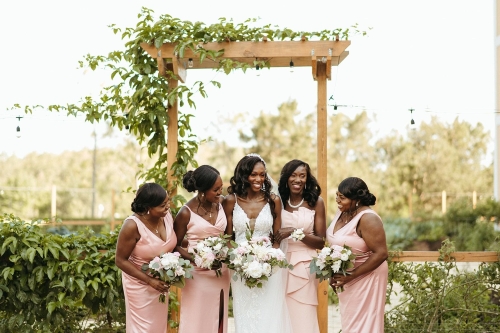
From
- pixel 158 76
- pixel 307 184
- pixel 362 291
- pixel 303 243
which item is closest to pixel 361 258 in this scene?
pixel 362 291

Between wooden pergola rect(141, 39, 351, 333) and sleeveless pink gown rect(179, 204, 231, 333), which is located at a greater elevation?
wooden pergola rect(141, 39, 351, 333)

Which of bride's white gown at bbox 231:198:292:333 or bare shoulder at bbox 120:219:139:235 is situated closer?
bare shoulder at bbox 120:219:139:235

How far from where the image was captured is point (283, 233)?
5.45 m

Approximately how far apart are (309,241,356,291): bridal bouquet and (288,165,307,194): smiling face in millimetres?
625

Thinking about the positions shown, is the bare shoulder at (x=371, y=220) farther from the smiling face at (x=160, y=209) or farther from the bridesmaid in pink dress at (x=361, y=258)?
the smiling face at (x=160, y=209)

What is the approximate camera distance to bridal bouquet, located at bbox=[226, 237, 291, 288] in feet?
16.5

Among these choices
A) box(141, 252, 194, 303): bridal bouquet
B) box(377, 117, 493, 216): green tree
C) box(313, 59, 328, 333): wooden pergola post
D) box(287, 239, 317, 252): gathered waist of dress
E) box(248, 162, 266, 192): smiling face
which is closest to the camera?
box(141, 252, 194, 303): bridal bouquet

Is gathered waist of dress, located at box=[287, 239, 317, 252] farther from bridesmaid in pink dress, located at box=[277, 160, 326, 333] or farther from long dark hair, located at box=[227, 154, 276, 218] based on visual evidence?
long dark hair, located at box=[227, 154, 276, 218]

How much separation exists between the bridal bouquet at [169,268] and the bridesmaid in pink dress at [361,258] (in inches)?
45.9

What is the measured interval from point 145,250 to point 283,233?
113 cm

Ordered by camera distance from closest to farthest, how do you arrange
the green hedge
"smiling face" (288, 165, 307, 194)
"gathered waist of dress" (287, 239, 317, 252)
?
1. "smiling face" (288, 165, 307, 194)
2. "gathered waist of dress" (287, 239, 317, 252)
3. the green hedge

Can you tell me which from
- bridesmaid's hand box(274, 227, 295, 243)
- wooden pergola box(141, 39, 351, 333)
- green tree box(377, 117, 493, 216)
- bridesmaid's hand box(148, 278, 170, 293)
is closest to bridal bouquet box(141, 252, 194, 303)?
bridesmaid's hand box(148, 278, 170, 293)

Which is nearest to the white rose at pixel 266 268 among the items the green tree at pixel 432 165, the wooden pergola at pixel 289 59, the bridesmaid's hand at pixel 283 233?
the bridesmaid's hand at pixel 283 233

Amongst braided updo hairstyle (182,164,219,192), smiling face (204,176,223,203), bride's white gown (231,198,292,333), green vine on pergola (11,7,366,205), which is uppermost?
green vine on pergola (11,7,366,205)
